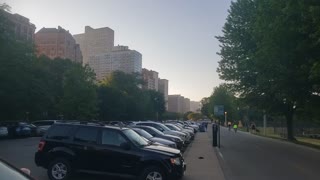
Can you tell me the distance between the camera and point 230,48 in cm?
4056

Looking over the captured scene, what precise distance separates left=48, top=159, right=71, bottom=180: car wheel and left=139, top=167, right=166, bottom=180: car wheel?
2.23 metres

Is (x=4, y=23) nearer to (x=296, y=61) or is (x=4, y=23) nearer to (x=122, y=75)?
(x=296, y=61)

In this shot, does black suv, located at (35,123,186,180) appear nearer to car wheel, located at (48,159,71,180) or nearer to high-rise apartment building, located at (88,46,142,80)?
car wheel, located at (48,159,71,180)

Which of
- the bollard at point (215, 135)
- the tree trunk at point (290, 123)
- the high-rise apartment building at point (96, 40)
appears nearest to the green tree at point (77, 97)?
the tree trunk at point (290, 123)

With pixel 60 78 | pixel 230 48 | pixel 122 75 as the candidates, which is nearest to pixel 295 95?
pixel 230 48

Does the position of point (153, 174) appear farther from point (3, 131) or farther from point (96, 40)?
point (96, 40)

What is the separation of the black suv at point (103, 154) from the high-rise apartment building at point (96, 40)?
6539 inches

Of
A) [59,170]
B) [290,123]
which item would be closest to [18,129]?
[290,123]

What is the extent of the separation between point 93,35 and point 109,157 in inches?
6748

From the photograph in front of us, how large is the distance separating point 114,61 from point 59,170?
504 feet

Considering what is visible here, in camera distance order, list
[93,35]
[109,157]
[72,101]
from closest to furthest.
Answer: [109,157]
[72,101]
[93,35]

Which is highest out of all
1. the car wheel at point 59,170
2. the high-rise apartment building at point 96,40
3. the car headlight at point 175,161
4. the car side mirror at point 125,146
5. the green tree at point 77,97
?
the high-rise apartment building at point 96,40

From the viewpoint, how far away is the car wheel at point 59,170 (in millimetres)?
12227

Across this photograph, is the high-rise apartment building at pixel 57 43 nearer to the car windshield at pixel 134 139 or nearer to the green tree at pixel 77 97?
the green tree at pixel 77 97
